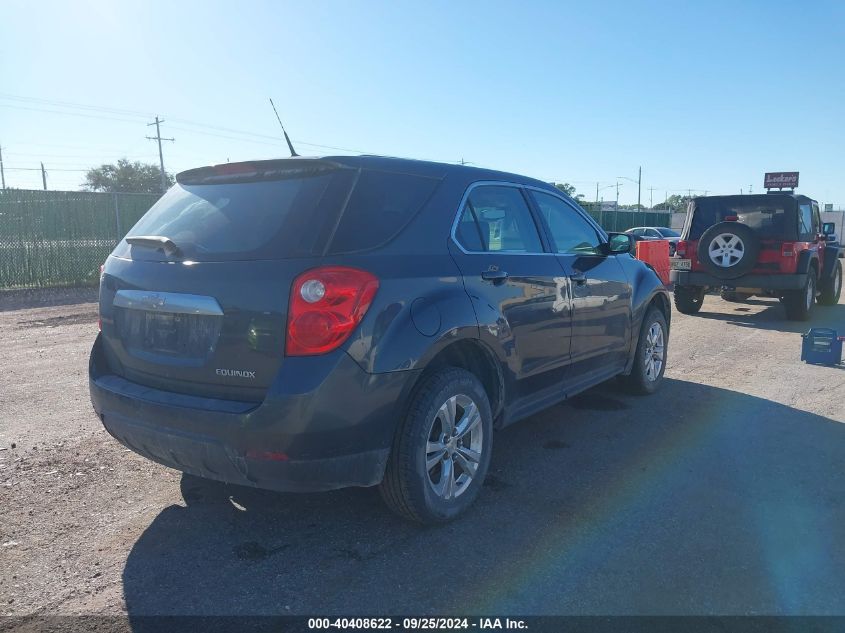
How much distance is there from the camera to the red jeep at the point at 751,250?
32.2ft

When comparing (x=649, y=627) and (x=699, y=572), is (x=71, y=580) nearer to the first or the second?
(x=649, y=627)

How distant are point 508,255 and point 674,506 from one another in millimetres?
1683

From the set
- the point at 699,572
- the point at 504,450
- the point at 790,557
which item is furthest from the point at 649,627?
the point at 504,450

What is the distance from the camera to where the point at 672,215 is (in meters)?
39.8

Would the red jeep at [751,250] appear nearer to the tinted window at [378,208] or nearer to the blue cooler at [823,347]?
the blue cooler at [823,347]

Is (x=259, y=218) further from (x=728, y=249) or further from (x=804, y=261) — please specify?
(x=804, y=261)

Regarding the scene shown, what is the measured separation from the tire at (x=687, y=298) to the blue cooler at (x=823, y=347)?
3987mm

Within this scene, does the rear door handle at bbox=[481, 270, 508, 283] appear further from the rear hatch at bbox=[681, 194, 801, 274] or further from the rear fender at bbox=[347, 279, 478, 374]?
the rear hatch at bbox=[681, 194, 801, 274]

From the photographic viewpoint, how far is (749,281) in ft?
32.9

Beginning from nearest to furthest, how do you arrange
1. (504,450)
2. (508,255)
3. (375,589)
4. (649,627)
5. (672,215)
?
(649,627)
(375,589)
(508,255)
(504,450)
(672,215)

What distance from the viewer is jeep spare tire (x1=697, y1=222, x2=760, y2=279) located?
9.66 meters

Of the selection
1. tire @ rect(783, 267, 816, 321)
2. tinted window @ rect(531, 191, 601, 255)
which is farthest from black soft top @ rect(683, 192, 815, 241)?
tinted window @ rect(531, 191, 601, 255)

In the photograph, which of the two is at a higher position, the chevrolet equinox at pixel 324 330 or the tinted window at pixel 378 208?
the tinted window at pixel 378 208

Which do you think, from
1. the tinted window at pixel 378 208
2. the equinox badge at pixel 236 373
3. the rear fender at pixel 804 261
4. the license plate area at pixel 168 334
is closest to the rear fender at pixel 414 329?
the tinted window at pixel 378 208
